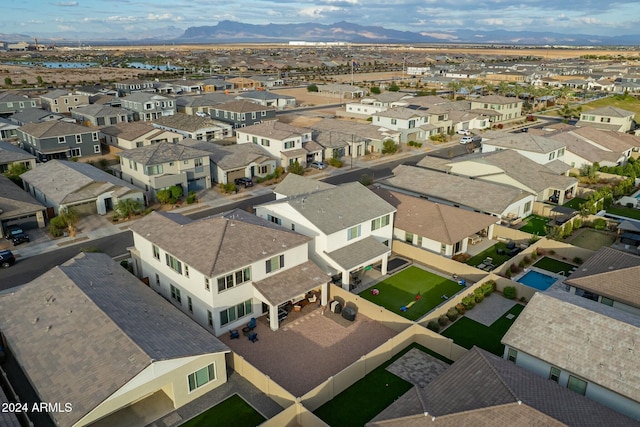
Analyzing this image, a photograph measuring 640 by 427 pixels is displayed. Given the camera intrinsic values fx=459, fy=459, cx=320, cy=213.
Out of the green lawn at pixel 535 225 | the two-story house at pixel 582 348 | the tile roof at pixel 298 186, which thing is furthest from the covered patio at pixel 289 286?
the green lawn at pixel 535 225

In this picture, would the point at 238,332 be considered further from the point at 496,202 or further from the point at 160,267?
the point at 496,202

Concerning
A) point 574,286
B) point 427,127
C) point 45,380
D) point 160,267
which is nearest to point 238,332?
point 160,267

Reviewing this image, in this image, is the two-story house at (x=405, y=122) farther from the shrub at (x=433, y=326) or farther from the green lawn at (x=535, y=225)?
the shrub at (x=433, y=326)

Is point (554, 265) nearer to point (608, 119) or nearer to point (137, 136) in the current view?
point (137, 136)

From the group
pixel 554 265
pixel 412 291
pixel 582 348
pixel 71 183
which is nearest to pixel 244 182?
pixel 71 183

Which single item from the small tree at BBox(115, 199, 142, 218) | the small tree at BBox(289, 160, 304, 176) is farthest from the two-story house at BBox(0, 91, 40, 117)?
the small tree at BBox(289, 160, 304, 176)

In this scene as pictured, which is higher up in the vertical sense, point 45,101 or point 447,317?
point 45,101
